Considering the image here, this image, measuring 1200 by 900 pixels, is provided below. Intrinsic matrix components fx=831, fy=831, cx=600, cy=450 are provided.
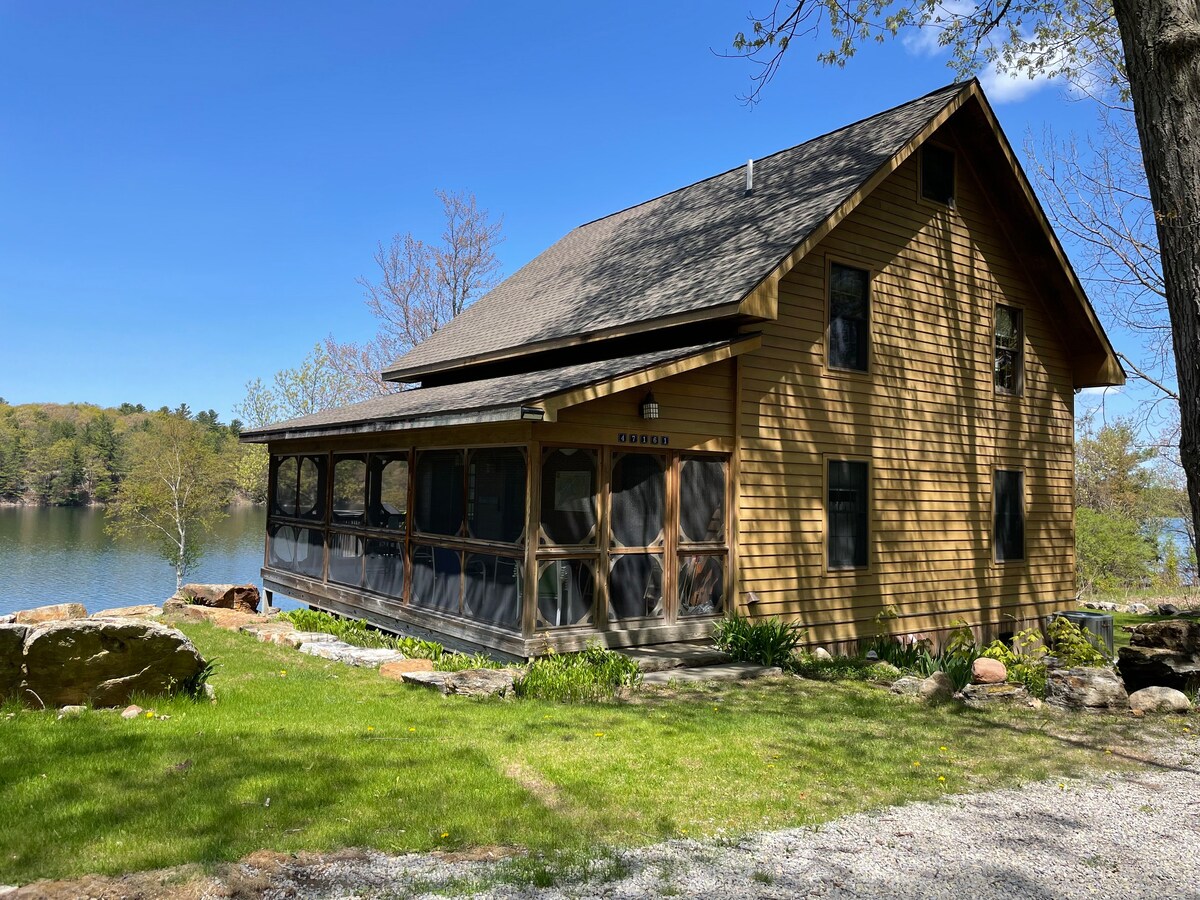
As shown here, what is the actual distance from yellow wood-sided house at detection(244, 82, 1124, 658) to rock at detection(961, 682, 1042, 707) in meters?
3.00

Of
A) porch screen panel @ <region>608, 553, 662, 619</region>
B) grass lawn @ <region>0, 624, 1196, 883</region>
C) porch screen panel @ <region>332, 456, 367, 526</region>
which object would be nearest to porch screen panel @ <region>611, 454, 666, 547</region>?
porch screen panel @ <region>608, 553, 662, 619</region>

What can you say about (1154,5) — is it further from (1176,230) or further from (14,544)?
(14,544)

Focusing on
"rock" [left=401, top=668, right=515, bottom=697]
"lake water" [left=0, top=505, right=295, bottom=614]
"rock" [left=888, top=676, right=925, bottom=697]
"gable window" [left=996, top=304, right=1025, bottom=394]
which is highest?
"gable window" [left=996, top=304, right=1025, bottom=394]

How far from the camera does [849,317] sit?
1177 cm

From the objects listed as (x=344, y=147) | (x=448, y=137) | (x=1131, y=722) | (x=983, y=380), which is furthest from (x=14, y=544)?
(x=1131, y=722)

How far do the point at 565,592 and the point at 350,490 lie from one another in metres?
5.55

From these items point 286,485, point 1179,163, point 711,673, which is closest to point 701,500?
point 711,673

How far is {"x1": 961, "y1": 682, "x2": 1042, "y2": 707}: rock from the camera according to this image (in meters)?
7.86

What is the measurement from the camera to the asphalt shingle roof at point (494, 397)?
8.38 metres

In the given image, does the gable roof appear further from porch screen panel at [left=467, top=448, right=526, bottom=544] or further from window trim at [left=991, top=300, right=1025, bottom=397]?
window trim at [left=991, top=300, right=1025, bottom=397]

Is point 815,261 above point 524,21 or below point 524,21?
below

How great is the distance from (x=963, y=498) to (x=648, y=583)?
625 centimetres

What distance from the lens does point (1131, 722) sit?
23.9 ft

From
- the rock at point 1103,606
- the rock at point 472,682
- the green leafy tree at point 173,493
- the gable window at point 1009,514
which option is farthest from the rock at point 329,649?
the rock at point 1103,606
